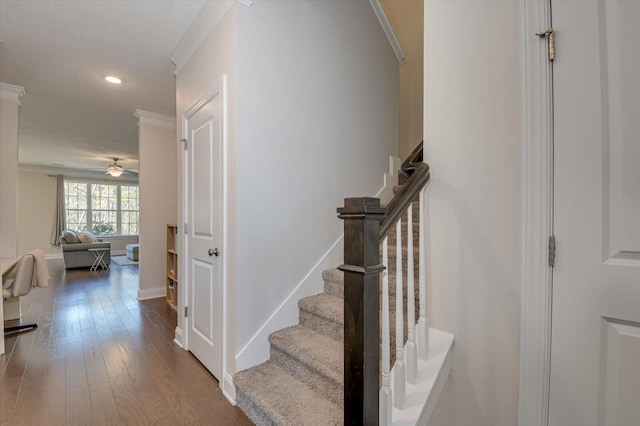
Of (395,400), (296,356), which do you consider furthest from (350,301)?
(296,356)

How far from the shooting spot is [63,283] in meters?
5.41

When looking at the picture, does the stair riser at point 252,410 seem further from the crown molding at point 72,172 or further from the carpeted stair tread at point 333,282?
the crown molding at point 72,172

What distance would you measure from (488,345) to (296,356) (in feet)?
3.44

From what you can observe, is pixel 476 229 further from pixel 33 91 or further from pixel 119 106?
pixel 33 91

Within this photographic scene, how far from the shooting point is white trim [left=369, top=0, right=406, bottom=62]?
308cm

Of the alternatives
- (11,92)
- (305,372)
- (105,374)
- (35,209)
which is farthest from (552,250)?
(35,209)

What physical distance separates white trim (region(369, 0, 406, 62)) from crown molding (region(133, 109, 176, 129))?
320 centimetres

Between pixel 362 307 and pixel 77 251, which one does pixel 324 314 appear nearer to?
pixel 362 307

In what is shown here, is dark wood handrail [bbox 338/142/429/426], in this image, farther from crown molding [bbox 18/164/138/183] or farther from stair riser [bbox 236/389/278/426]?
crown molding [bbox 18/164/138/183]

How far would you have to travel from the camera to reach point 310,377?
1.74 meters

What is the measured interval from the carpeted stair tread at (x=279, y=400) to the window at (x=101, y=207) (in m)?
10.1

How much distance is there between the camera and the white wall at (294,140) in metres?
1.96

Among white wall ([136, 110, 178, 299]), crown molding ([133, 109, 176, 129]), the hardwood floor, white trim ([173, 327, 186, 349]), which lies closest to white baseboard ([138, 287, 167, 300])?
white wall ([136, 110, 178, 299])

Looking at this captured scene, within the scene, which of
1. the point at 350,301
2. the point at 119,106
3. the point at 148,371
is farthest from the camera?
the point at 119,106
